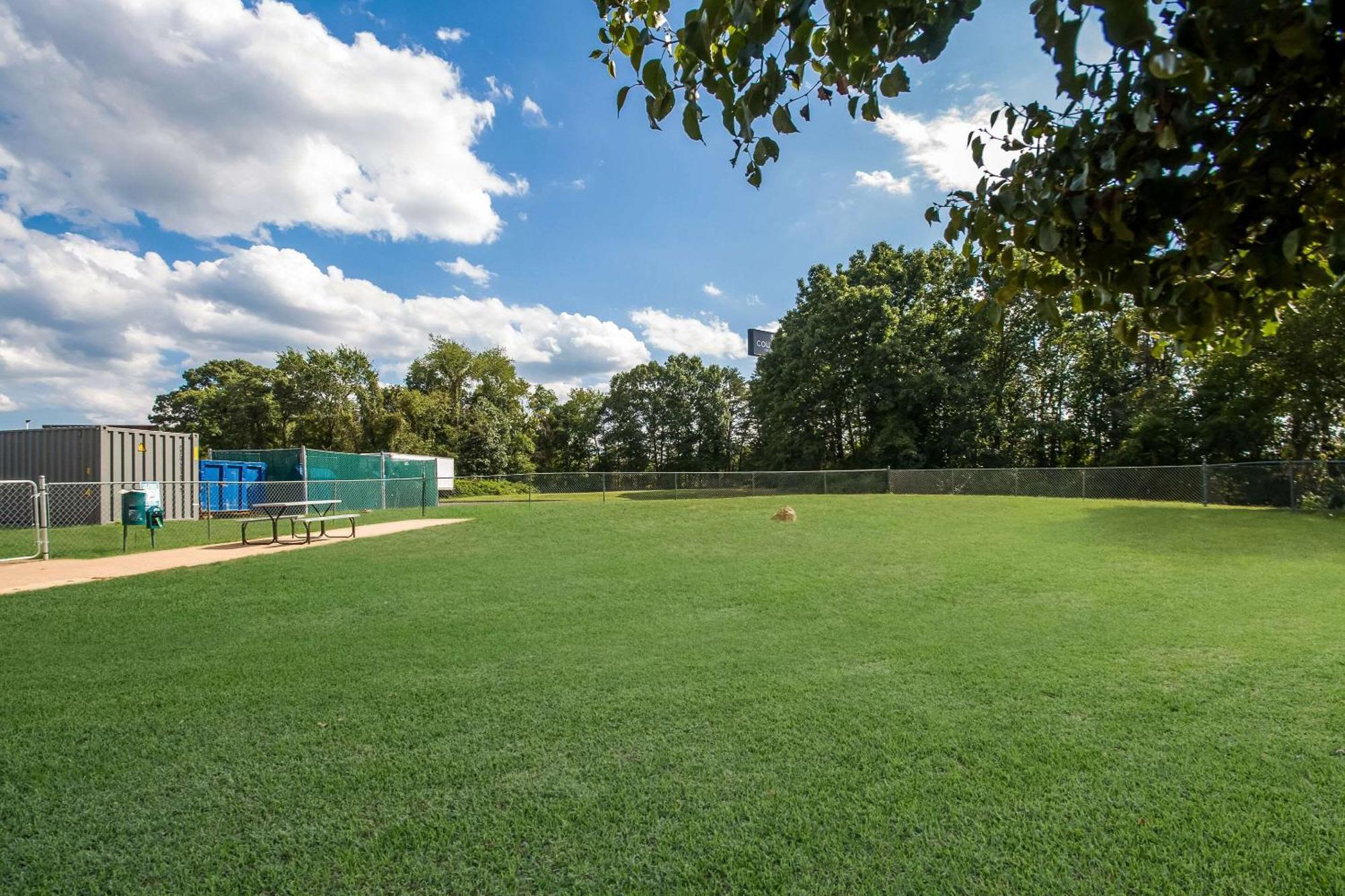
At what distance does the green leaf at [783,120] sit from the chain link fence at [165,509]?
1157cm

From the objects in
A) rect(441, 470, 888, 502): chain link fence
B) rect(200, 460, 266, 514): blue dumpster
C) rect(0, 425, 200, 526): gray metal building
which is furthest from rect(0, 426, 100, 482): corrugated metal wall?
rect(441, 470, 888, 502): chain link fence

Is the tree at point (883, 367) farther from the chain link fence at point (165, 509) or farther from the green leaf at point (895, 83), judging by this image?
the green leaf at point (895, 83)

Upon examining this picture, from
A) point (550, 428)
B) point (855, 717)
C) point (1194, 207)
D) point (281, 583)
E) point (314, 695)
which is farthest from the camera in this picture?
point (550, 428)

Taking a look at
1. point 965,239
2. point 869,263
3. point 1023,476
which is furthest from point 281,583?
point 869,263

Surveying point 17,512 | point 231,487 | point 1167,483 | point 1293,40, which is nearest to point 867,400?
point 1167,483

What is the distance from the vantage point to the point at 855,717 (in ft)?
12.2

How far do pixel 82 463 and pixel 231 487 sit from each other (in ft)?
15.5

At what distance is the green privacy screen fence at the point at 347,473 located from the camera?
20.6 metres

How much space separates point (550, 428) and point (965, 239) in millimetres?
58059

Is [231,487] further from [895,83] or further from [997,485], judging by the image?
[997,485]

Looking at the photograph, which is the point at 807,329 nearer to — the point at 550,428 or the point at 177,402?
the point at 550,428

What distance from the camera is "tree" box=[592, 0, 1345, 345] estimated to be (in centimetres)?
158

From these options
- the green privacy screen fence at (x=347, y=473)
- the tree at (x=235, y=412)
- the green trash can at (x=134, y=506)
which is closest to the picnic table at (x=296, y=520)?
the green trash can at (x=134, y=506)

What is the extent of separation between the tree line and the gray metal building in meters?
22.9
